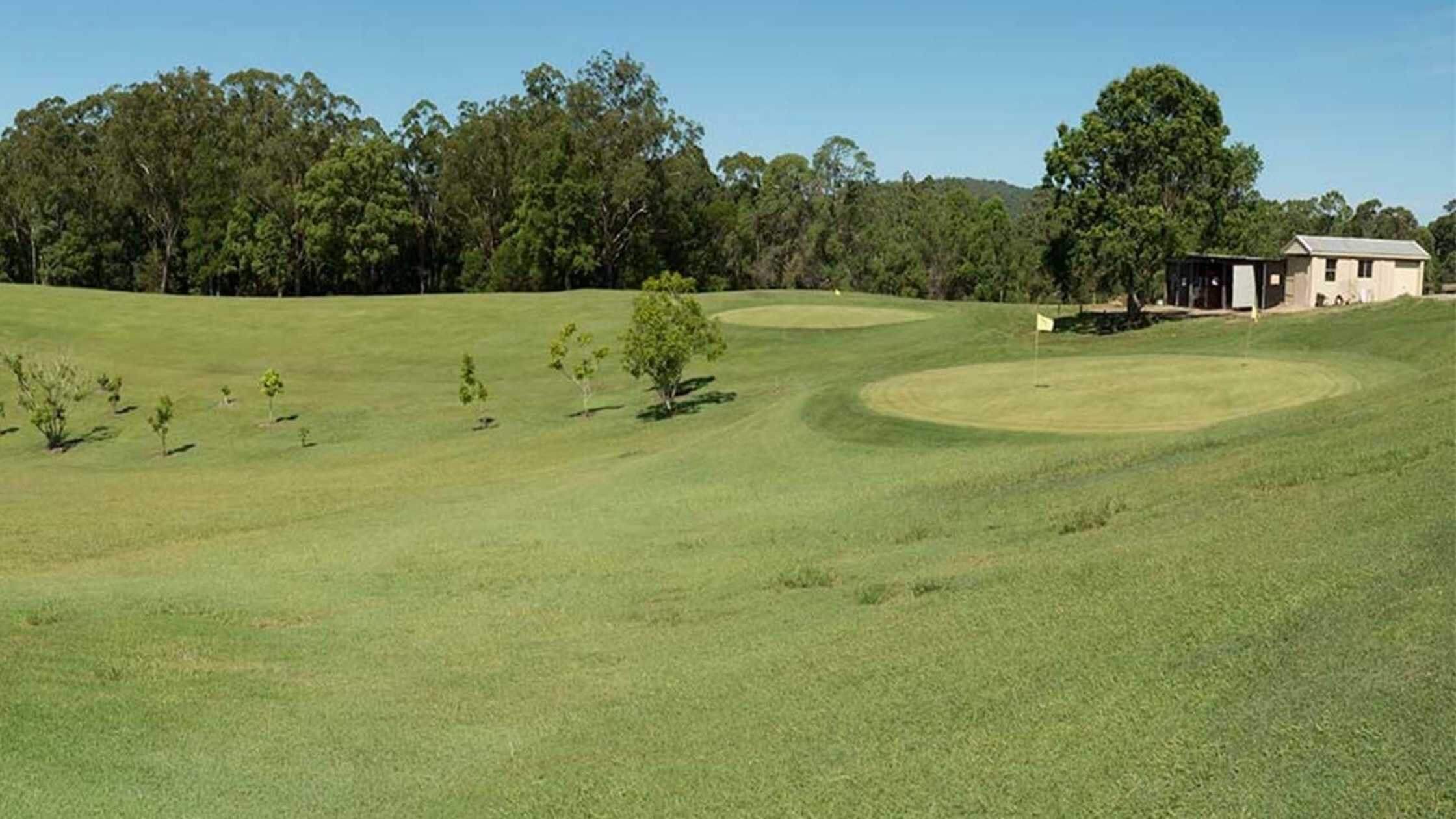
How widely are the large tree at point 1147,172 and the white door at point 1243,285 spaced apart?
8.21m

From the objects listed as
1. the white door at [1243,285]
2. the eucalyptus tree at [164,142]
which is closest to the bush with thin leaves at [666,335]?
the white door at [1243,285]

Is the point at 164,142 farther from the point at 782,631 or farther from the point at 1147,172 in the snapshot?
the point at 782,631

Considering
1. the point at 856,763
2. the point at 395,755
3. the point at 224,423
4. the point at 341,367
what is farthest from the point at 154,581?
the point at 341,367

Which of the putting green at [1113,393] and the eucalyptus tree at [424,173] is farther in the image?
the eucalyptus tree at [424,173]

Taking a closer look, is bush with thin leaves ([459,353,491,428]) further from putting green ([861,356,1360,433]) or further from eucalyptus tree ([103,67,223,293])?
eucalyptus tree ([103,67,223,293])

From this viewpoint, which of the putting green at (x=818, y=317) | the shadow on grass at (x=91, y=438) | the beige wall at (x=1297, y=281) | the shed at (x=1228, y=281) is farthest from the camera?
the putting green at (x=818, y=317)

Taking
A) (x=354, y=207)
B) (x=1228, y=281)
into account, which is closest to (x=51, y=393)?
(x=354, y=207)

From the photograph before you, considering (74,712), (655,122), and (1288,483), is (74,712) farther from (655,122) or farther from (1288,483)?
(655,122)

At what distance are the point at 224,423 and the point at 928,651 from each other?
39.4 meters

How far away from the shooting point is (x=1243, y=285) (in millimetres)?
60625

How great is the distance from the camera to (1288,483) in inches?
Answer: 567

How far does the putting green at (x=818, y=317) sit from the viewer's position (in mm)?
62062

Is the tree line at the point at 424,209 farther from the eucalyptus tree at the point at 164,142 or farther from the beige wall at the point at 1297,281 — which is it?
the beige wall at the point at 1297,281

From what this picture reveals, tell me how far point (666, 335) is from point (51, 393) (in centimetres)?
2323
